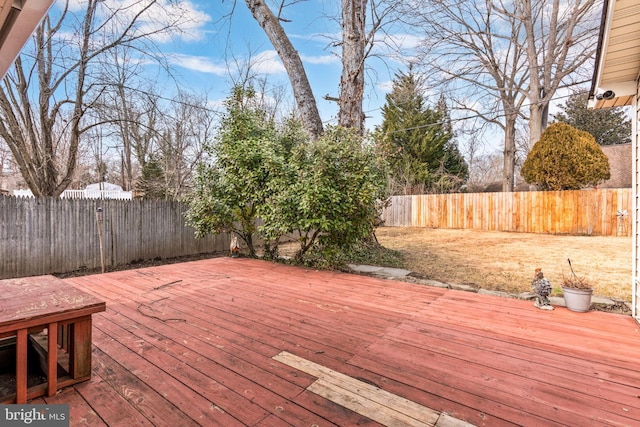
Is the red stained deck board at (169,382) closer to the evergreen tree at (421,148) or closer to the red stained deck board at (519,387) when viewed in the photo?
the red stained deck board at (519,387)

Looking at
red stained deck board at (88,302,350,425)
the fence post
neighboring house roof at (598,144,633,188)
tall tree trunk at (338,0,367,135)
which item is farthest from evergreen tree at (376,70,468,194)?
red stained deck board at (88,302,350,425)

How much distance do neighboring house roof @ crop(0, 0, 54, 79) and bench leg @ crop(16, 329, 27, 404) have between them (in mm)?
1454

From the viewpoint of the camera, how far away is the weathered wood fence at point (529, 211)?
8.92 metres

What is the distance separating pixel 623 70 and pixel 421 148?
47.0 ft

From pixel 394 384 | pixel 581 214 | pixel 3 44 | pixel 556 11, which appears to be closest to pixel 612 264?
pixel 581 214

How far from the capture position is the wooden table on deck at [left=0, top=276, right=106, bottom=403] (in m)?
1.45

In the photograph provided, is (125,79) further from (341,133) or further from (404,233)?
(404,233)

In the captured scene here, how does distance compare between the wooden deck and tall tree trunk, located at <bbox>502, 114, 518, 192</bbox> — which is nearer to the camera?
the wooden deck

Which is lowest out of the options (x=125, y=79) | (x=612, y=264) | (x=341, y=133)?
(x=612, y=264)

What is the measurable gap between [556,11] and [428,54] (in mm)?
4740

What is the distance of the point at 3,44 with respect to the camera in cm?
163

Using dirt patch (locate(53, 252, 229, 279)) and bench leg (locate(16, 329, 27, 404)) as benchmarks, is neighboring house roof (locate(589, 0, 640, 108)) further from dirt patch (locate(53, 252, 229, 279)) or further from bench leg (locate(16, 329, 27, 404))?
dirt patch (locate(53, 252, 229, 279))

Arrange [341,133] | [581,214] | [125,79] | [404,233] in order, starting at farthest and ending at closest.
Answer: [404,233]
[581,214]
[125,79]
[341,133]

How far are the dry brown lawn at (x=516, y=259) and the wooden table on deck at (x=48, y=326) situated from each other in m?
4.31
